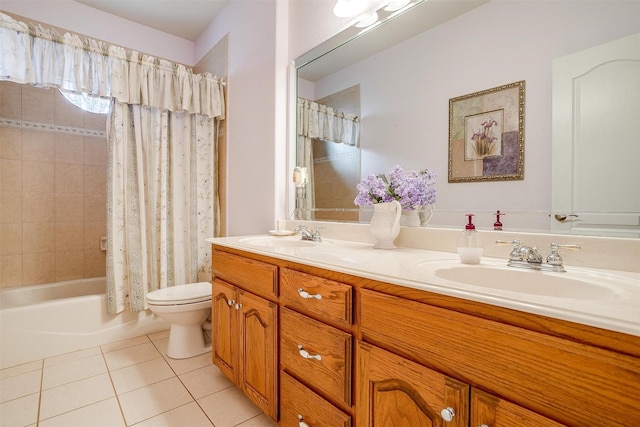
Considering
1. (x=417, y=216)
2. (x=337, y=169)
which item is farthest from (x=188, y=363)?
(x=417, y=216)

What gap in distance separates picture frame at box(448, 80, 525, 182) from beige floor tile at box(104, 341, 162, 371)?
2109mm

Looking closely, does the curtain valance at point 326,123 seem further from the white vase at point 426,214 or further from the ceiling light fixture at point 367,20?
the white vase at point 426,214

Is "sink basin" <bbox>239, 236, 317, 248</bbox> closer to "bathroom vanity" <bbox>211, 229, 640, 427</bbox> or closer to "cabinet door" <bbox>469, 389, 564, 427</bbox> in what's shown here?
"bathroom vanity" <bbox>211, 229, 640, 427</bbox>

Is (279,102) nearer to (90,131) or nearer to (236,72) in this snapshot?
(236,72)

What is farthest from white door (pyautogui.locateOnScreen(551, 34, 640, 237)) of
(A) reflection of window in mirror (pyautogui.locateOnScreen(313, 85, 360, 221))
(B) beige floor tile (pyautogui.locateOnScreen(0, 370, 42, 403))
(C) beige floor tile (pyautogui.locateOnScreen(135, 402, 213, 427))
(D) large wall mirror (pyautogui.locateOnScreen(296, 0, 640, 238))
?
(B) beige floor tile (pyautogui.locateOnScreen(0, 370, 42, 403))

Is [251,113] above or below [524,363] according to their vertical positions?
above

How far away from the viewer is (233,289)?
1.41 m

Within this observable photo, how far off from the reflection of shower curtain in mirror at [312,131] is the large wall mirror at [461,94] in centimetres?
5

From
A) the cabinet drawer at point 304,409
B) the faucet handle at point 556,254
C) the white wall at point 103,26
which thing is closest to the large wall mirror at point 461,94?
the faucet handle at point 556,254

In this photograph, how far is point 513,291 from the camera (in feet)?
2.65

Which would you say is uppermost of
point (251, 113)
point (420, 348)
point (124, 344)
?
point (251, 113)

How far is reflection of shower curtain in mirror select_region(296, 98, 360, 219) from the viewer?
1715 millimetres

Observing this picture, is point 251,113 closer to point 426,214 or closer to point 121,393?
point 426,214

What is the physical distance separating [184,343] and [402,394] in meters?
1.64
